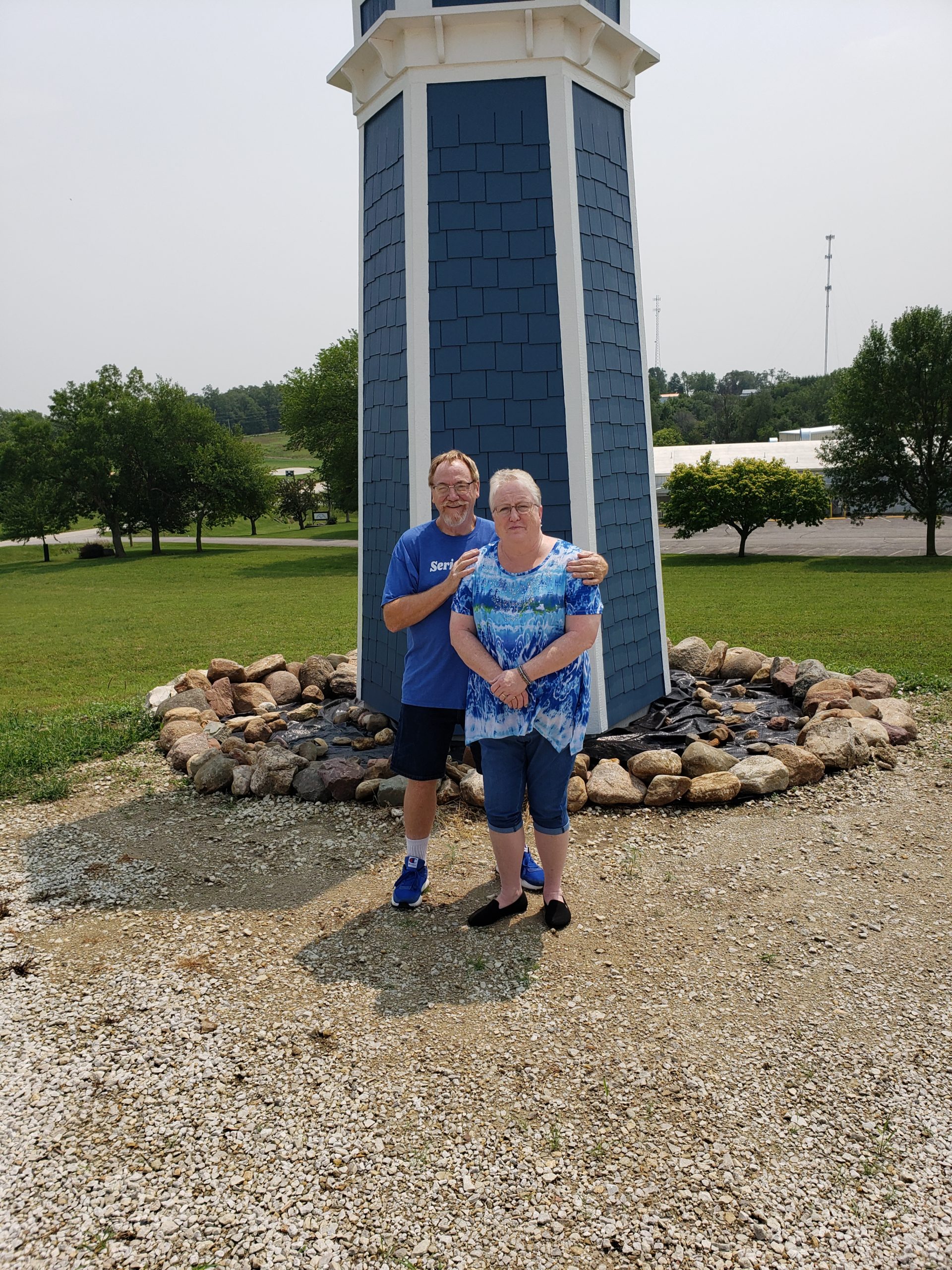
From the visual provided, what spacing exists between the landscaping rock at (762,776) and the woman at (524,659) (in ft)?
6.58

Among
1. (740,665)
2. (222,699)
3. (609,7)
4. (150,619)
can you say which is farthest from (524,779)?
(150,619)

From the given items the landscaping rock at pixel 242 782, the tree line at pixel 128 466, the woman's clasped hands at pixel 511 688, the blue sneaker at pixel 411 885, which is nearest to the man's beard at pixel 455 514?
the woman's clasped hands at pixel 511 688

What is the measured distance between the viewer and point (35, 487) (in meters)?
34.5

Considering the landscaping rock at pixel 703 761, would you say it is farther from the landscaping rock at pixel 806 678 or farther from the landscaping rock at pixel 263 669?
the landscaping rock at pixel 263 669

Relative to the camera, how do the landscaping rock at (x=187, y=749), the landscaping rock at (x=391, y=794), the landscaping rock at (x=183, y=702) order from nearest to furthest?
the landscaping rock at (x=391, y=794) → the landscaping rock at (x=187, y=749) → the landscaping rock at (x=183, y=702)

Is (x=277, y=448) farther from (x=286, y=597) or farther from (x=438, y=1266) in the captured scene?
(x=438, y=1266)

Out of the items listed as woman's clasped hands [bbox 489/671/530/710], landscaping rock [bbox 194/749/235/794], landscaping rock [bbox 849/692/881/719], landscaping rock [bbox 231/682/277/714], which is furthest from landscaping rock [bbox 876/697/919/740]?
landscaping rock [bbox 231/682/277/714]

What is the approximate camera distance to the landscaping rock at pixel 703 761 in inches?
227

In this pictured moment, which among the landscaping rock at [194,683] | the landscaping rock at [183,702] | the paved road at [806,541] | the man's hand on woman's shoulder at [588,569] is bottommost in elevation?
the landscaping rock at [183,702]

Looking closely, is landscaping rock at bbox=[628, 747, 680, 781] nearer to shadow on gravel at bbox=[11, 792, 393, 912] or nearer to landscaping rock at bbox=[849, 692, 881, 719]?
shadow on gravel at bbox=[11, 792, 393, 912]

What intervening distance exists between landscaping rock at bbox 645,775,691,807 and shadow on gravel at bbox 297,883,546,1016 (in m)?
1.38

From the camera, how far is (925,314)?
2525 centimetres

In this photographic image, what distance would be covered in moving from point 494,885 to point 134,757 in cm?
362

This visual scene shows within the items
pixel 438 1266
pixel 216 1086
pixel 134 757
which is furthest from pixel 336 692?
pixel 438 1266
